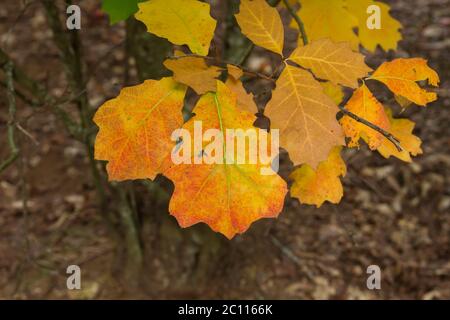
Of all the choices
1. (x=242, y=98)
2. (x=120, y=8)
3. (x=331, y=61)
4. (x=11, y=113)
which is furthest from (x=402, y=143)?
(x=11, y=113)

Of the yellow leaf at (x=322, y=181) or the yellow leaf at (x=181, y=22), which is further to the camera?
the yellow leaf at (x=322, y=181)

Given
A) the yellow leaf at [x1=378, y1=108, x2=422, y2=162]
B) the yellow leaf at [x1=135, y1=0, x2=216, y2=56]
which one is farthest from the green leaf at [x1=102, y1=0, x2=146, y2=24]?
the yellow leaf at [x1=378, y1=108, x2=422, y2=162]

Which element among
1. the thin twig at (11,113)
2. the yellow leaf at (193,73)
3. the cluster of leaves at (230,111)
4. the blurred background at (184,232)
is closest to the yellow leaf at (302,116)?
the cluster of leaves at (230,111)

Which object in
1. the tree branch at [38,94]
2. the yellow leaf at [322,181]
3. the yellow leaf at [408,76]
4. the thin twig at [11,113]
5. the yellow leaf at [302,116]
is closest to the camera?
the yellow leaf at [302,116]

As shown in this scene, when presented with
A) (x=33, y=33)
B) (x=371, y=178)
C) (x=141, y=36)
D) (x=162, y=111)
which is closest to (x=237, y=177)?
(x=162, y=111)

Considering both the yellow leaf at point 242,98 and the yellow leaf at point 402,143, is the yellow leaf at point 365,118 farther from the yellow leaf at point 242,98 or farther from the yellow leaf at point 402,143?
the yellow leaf at point 242,98

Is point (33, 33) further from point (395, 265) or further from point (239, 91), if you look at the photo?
point (239, 91)

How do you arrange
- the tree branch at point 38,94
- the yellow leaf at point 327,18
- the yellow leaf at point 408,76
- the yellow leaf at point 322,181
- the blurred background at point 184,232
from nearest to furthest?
the yellow leaf at point 408,76, the yellow leaf at point 322,181, the yellow leaf at point 327,18, the tree branch at point 38,94, the blurred background at point 184,232
